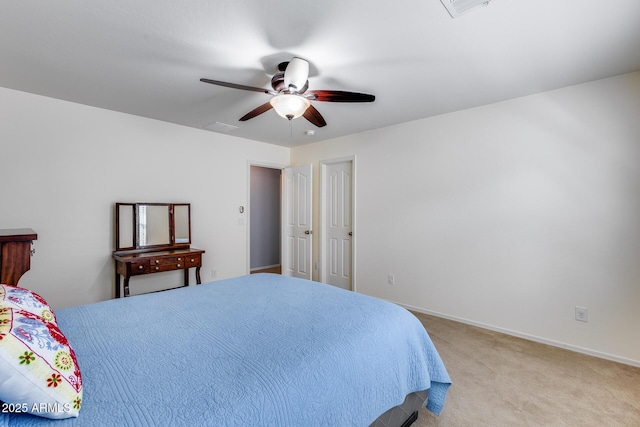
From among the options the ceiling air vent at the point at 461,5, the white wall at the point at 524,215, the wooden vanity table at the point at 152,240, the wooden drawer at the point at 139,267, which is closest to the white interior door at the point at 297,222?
the white wall at the point at 524,215

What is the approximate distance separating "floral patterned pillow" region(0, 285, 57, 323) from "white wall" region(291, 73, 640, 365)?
3337mm

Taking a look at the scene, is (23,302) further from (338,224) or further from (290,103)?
(338,224)

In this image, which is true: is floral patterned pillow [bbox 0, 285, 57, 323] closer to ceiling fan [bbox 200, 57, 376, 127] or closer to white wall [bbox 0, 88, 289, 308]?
ceiling fan [bbox 200, 57, 376, 127]

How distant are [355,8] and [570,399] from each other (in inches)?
112

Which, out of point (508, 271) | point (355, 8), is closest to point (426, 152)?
point (508, 271)

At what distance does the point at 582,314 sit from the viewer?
255 centimetres

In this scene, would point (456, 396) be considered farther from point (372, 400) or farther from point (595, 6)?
point (595, 6)

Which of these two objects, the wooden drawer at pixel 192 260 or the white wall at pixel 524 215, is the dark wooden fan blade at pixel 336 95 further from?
the wooden drawer at pixel 192 260

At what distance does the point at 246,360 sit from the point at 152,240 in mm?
2947

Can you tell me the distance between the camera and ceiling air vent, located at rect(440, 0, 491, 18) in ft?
5.05

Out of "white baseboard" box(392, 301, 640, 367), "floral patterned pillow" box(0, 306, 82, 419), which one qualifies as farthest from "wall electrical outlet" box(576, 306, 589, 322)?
"floral patterned pillow" box(0, 306, 82, 419)

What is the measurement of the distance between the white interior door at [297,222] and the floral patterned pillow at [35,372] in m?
3.81

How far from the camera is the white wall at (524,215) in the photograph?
2402mm

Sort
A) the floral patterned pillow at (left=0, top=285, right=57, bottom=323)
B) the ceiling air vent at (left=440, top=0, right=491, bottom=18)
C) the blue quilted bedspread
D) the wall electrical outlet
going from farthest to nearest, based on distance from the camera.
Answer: the wall electrical outlet
the ceiling air vent at (left=440, top=0, right=491, bottom=18)
the floral patterned pillow at (left=0, top=285, right=57, bottom=323)
the blue quilted bedspread
